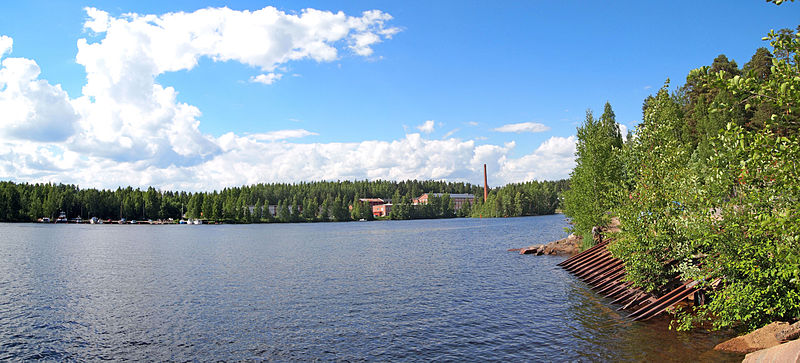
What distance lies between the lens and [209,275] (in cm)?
Result: 4972

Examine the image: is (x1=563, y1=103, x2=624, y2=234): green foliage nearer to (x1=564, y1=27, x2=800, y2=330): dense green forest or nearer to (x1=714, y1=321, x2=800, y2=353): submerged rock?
(x1=564, y1=27, x2=800, y2=330): dense green forest

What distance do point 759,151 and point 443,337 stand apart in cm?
1680

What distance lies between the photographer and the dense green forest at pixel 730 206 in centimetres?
1116

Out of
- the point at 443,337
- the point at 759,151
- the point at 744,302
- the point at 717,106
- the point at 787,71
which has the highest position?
the point at 787,71

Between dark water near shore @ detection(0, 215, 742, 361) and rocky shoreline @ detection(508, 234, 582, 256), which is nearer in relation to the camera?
dark water near shore @ detection(0, 215, 742, 361)

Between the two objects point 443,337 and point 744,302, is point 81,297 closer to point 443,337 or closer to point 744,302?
point 443,337

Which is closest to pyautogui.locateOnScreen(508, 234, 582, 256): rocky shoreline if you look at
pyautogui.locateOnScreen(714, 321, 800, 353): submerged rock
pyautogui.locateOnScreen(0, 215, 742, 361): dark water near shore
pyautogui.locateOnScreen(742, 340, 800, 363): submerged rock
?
pyautogui.locateOnScreen(0, 215, 742, 361): dark water near shore

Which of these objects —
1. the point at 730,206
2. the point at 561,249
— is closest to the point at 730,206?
the point at 730,206

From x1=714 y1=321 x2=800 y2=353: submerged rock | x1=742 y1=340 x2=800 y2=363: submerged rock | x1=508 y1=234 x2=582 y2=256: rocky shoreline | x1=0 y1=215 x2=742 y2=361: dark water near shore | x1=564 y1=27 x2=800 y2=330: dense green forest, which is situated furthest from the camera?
x1=508 y1=234 x2=582 y2=256: rocky shoreline

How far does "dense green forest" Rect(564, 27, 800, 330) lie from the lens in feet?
36.6

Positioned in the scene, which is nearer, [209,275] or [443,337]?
[443,337]

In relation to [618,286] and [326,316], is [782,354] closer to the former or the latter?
[618,286]

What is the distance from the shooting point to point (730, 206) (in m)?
20.3

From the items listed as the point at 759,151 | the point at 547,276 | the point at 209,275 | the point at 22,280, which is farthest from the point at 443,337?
the point at 22,280
